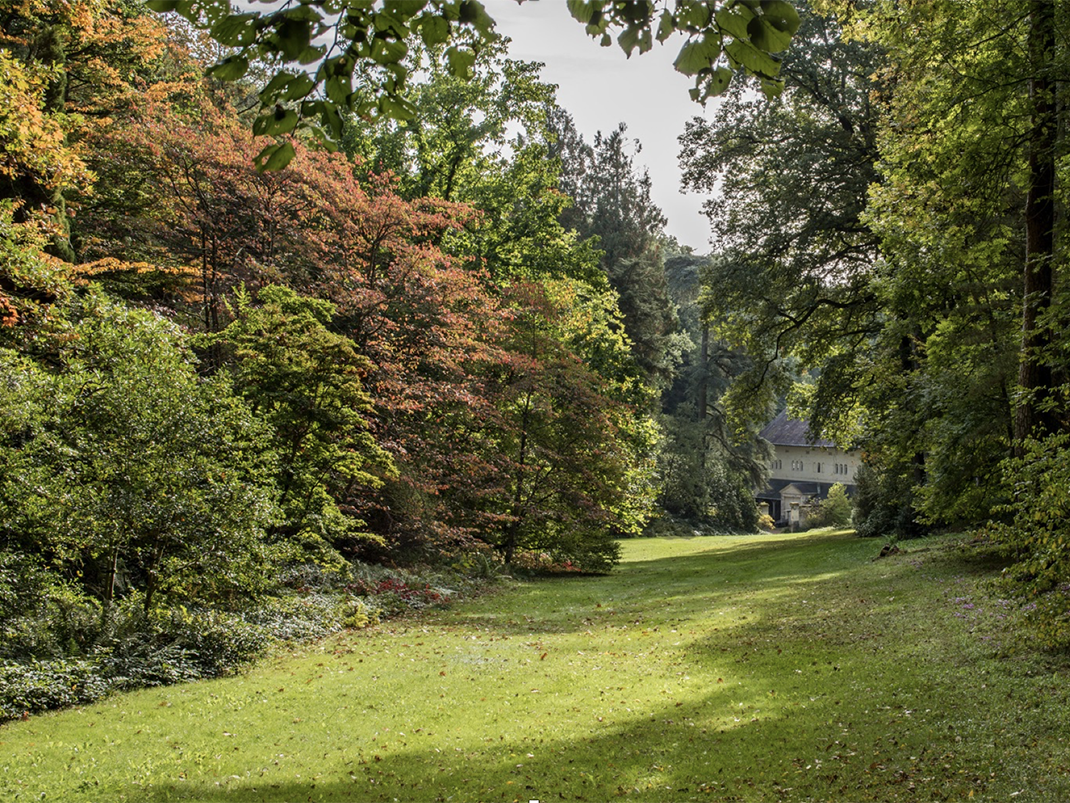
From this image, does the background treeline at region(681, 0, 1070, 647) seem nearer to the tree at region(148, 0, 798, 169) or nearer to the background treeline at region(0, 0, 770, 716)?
the tree at region(148, 0, 798, 169)

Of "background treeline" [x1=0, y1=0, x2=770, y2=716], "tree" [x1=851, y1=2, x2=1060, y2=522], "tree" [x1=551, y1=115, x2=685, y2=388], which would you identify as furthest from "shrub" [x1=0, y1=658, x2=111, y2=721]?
"tree" [x1=551, y1=115, x2=685, y2=388]

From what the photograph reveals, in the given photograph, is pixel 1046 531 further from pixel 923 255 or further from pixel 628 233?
pixel 628 233

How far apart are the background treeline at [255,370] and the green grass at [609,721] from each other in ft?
5.03

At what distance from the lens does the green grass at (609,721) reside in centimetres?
559

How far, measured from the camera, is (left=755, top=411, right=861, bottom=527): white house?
63281mm

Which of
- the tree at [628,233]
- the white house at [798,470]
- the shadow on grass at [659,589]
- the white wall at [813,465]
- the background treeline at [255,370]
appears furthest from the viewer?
the white wall at [813,465]

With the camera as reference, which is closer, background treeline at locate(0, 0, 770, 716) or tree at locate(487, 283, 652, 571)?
background treeline at locate(0, 0, 770, 716)

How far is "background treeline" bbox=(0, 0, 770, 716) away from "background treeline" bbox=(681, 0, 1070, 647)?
6311 millimetres

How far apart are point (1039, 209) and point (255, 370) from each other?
12202mm

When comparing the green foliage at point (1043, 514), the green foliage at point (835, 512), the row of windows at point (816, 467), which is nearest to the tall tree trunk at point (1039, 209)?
the green foliage at point (1043, 514)

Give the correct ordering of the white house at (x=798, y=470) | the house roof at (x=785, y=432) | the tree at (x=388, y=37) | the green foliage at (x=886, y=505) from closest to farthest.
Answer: the tree at (x=388, y=37) → the green foliage at (x=886, y=505) → the white house at (x=798, y=470) → the house roof at (x=785, y=432)

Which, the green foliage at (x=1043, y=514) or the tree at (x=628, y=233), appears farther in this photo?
the tree at (x=628, y=233)

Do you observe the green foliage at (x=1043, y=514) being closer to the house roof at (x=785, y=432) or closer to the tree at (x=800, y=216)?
the tree at (x=800, y=216)

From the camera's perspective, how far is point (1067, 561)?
6.47 m
